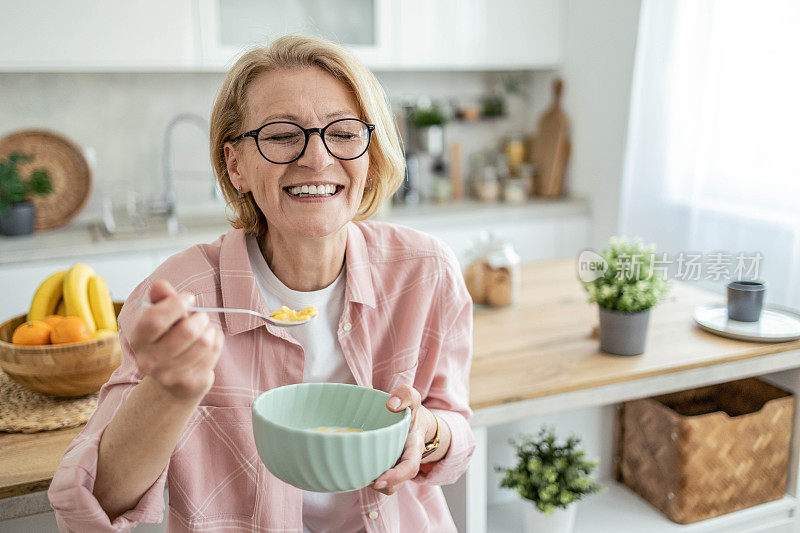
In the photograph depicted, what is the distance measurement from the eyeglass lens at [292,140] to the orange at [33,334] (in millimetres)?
491

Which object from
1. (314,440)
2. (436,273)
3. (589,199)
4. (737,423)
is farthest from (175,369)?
(589,199)

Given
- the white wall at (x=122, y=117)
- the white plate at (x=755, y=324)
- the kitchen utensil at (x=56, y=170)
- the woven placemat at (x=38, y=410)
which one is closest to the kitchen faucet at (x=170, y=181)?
the white wall at (x=122, y=117)

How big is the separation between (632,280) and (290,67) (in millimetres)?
833

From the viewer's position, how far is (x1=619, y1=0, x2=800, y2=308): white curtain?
2371 millimetres

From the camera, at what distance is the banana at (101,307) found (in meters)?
1.29

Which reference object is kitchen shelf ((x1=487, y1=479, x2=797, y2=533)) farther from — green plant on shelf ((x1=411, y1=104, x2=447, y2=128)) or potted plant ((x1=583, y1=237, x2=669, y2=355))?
green plant on shelf ((x1=411, y1=104, x2=447, y2=128))

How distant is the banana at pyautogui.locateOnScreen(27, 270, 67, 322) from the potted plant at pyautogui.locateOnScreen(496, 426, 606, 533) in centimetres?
104

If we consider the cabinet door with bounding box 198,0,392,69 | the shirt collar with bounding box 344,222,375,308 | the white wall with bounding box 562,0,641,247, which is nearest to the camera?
the shirt collar with bounding box 344,222,375,308

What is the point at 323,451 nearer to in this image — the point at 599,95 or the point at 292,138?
the point at 292,138

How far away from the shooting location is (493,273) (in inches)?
70.0

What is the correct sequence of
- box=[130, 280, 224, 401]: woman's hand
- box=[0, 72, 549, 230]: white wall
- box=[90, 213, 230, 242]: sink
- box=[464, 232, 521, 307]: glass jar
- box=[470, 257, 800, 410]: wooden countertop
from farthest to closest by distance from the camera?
box=[0, 72, 549, 230]: white wall, box=[90, 213, 230, 242]: sink, box=[464, 232, 521, 307]: glass jar, box=[470, 257, 800, 410]: wooden countertop, box=[130, 280, 224, 401]: woman's hand

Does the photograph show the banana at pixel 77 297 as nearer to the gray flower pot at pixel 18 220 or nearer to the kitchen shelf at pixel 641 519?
the kitchen shelf at pixel 641 519

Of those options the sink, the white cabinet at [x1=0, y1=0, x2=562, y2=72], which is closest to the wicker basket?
the white cabinet at [x1=0, y1=0, x2=562, y2=72]

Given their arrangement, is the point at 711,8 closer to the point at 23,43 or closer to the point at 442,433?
the point at 442,433
